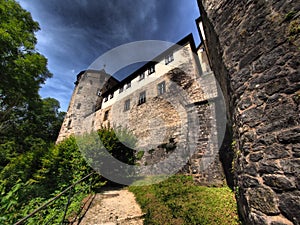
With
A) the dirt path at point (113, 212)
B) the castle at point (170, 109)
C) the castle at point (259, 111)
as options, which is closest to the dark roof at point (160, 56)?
the castle at point (170, 109)

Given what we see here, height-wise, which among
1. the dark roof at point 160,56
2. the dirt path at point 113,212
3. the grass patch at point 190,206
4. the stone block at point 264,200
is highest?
the dark roof at point 160,56

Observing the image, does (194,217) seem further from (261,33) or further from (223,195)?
(261,33)

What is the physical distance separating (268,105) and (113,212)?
166 inches

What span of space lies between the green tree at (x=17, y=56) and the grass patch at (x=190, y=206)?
7.45 meters

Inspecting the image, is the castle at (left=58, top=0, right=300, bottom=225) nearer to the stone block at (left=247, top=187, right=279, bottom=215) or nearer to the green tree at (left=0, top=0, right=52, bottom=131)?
the stone block at (left=247, top=187, right=279, bottom=215)

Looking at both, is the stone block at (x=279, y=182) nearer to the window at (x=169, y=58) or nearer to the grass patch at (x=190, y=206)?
the grass patch at (x=190, y=206)

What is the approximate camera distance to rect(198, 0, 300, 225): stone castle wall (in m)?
1.53

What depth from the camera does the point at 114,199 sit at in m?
4.38

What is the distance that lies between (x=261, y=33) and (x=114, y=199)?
18.9 ft

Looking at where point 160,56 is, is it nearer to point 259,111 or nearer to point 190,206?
point 259,111

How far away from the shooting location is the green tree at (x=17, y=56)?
538 centimetres

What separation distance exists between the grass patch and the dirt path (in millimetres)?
270

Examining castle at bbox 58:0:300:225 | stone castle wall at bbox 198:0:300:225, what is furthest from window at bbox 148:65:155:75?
stone castle wall at bbox 198:0:300:225

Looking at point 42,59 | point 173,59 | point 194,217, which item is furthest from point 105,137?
point 173,59
